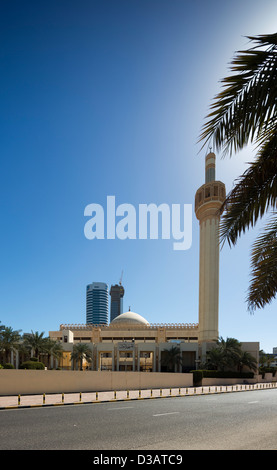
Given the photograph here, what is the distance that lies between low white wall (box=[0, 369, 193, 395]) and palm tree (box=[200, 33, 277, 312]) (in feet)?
68.2

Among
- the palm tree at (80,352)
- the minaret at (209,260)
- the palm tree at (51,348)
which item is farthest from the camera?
the minaret at (209,260)

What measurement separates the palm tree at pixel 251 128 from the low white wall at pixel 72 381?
20.8 metres

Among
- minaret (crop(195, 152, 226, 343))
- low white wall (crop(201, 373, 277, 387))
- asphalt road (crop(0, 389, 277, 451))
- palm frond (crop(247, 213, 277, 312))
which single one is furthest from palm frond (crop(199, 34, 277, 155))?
minaret (crop(195, 152, 226, 343))

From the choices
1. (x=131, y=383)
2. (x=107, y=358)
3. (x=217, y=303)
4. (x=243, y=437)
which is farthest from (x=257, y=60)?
(x=107, y=358)

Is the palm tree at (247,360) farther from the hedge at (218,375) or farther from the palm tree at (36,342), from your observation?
the palm tree at (36,342)

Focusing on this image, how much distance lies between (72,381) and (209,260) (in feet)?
144

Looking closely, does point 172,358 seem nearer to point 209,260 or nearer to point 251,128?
point 209,260

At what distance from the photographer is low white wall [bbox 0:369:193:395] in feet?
83.6

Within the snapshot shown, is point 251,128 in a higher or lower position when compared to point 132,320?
higher

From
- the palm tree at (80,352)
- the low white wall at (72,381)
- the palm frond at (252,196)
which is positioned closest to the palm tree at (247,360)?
the low white wall at (72,381)

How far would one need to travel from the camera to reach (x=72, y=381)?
96.9 ft

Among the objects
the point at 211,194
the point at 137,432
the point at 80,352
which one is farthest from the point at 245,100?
the point at 211,194

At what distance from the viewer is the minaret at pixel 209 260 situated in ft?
224

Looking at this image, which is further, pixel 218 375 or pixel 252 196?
pixel 218 375
